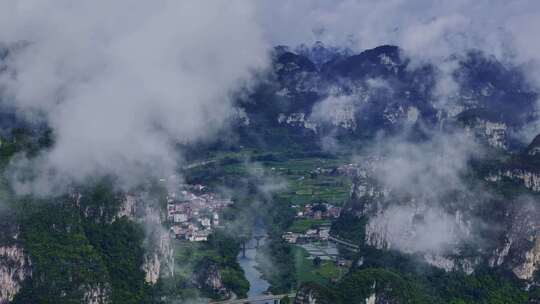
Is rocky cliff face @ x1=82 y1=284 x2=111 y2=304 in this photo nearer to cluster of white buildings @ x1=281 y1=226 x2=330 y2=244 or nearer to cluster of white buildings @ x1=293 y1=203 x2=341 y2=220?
cluster of white buildings @ x1=281 y1=226 x2=330 y2=244

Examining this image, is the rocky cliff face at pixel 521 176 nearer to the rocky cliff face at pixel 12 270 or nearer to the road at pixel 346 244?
the road at pixel 346 244

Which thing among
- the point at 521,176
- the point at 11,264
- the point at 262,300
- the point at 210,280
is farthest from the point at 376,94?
the point at 11,264

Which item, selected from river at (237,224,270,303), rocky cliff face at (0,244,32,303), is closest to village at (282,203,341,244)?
river at (237,224,270,303)

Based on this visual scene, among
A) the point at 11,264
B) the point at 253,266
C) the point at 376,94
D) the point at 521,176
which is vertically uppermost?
the point at 376,94

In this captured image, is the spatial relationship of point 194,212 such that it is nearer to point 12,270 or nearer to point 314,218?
point 314,218

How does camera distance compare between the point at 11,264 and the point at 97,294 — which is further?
the point at 97,294

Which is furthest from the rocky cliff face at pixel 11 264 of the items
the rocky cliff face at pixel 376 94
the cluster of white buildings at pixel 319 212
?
the rocky cliff face at pixel 376 94
